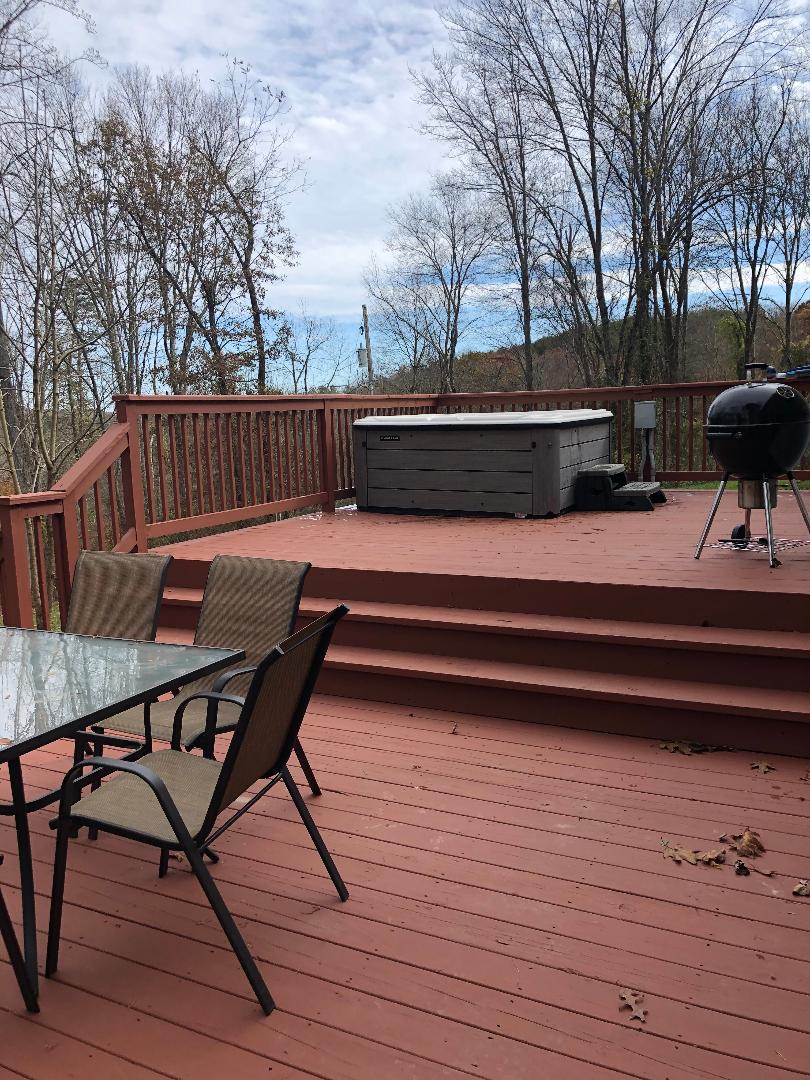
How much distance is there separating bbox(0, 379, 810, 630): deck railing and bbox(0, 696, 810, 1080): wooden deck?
1.43 m

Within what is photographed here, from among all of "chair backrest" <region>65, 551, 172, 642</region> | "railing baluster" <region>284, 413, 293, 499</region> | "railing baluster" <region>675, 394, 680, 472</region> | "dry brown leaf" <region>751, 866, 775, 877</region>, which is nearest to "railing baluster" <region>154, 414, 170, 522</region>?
"railing baluster" <region>284, 413, 293, 499</region>

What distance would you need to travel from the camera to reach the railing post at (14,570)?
4082 mm

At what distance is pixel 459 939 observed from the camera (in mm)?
2166

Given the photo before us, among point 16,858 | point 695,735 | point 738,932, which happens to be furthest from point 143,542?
point 738,932

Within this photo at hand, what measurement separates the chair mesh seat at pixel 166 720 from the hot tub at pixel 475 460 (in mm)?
3644

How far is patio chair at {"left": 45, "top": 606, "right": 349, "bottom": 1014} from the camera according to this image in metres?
1.92

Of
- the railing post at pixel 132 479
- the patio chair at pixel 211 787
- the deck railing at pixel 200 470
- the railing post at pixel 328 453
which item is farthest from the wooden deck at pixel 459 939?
the railing post at pixel 328 453

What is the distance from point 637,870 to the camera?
2.46 meters

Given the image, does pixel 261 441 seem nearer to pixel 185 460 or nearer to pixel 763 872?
pixel 185 460

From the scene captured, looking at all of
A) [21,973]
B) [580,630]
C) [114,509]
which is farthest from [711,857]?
[114,509]

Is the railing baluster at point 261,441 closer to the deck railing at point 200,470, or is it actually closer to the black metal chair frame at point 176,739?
the deck railing at point 200,470

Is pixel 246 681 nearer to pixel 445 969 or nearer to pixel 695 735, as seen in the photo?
pixel 445 969

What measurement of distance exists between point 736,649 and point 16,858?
2.67 m

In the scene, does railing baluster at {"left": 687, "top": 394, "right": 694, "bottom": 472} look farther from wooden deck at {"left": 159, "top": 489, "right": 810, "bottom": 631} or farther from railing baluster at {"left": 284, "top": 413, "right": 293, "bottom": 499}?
railing baluster at {"left": 284, "top": 413, "right": 293, "bottom": 499}
